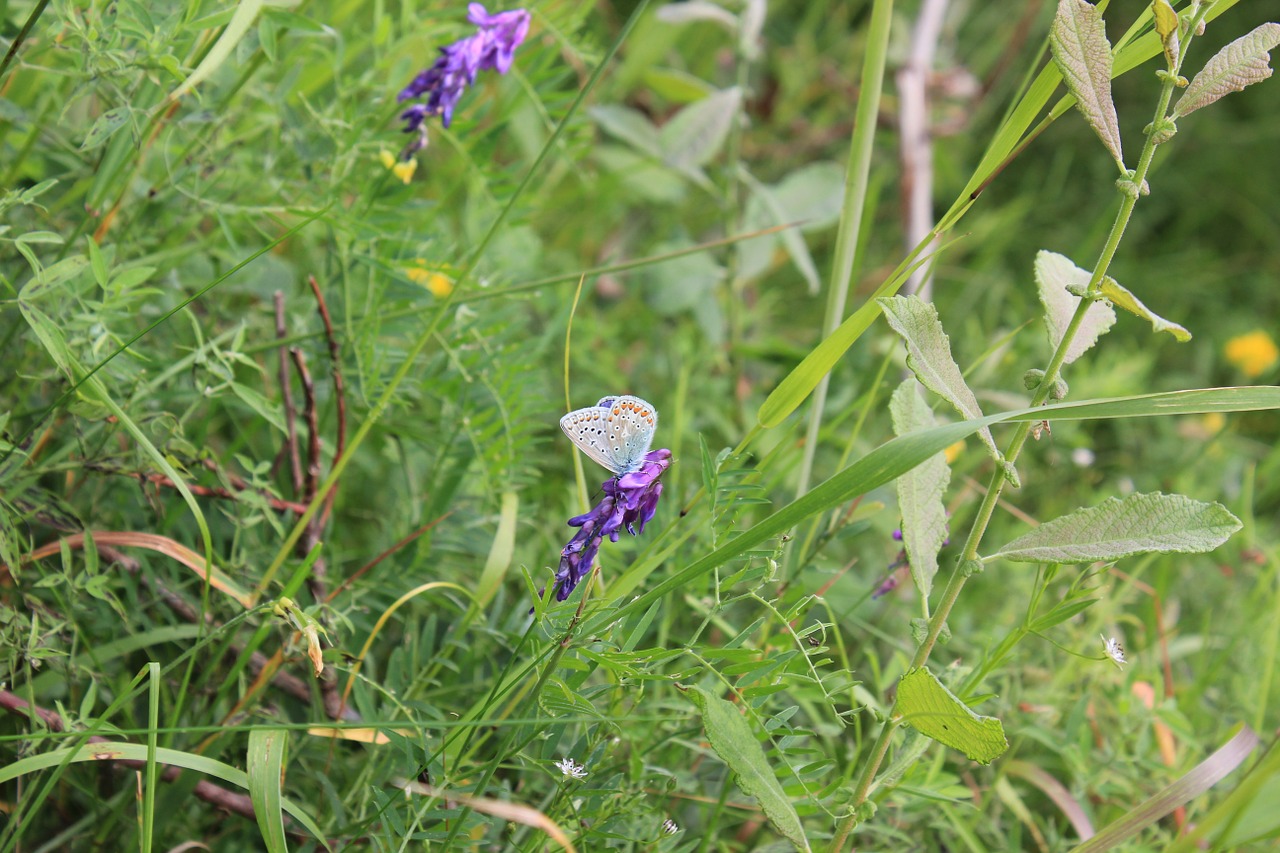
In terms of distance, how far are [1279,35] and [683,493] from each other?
37.7 inches

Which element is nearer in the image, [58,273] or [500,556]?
[58,273]

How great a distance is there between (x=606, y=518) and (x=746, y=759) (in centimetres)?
26

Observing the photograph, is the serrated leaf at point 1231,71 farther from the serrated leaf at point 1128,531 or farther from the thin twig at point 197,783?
the thin twig at point 197,783

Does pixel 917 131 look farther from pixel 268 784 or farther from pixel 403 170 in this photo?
pixel 268 784

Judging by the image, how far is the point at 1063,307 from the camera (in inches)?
41.9

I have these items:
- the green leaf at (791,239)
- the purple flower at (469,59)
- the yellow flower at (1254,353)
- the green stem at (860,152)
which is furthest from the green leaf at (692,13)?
the yellow flower at (1254,353)

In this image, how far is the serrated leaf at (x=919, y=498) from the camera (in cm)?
104

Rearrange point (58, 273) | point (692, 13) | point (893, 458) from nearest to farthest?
point (893, 458) → point (58, 273) → point (692, 13)

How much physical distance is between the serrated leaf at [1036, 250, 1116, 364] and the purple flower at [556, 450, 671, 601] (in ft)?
1.40

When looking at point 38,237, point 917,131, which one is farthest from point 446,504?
point 917,131

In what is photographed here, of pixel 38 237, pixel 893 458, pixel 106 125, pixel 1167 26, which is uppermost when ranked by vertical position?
pixel 1167 26

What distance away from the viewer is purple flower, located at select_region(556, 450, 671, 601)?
939 mm

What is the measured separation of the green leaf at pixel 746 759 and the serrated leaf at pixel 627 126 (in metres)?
1.46

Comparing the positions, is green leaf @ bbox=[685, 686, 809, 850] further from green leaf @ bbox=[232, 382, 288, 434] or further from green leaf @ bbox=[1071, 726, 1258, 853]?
green leaf @ bbox=[232, 382, 288, 434]
